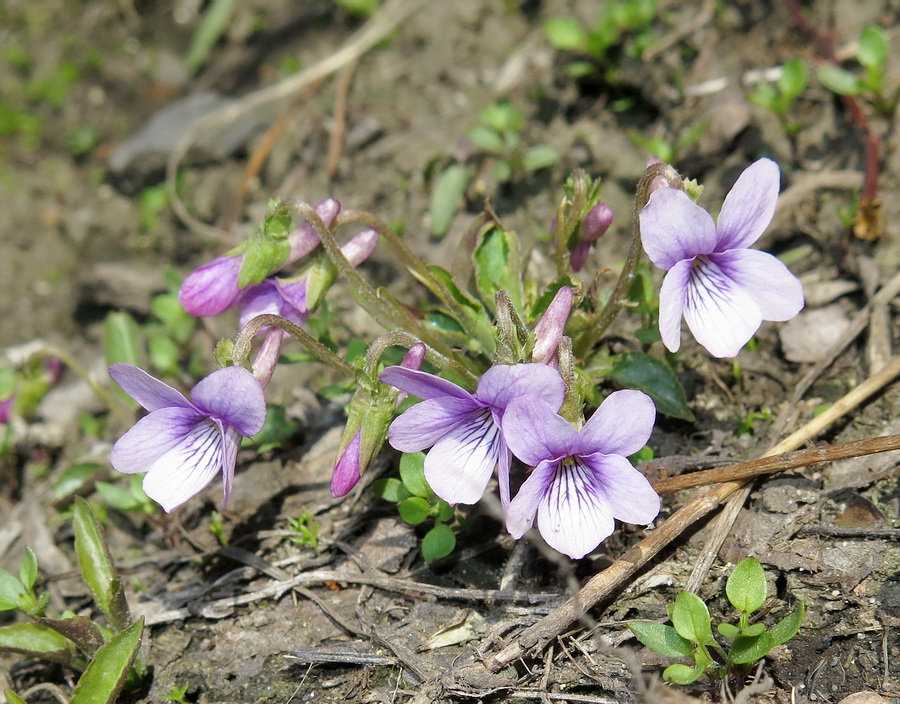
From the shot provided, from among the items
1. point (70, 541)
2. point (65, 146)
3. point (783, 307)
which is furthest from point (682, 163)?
point (65, 146)

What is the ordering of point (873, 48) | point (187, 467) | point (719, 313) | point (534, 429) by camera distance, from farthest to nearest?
point (873, 48) → point (187, 467) → point (719, 313) → point (534, 429)

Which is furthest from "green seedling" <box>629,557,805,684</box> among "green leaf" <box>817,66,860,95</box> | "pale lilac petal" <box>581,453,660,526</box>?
"green leaf" <box>817,66,860,95</box>

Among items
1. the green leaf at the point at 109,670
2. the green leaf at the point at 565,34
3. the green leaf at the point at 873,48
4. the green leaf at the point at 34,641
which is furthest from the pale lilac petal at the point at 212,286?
the green leaf at the point at 873,48

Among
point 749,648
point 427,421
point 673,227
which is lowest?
point 749,648

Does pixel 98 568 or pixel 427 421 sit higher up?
pixel 427 421

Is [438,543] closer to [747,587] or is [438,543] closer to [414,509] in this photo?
[414,509]

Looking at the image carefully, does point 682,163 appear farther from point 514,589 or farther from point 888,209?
point 514,589

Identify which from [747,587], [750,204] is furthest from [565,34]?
[747,587]

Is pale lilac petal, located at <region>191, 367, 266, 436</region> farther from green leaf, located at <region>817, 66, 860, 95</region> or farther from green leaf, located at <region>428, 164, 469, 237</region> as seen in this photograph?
green leaf, located at <region>817, 66, 860, 95</region>
